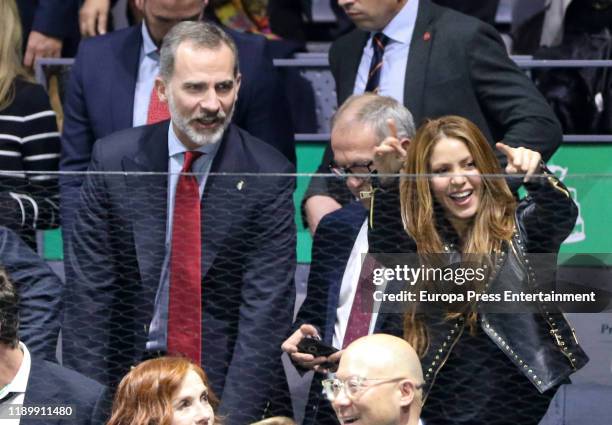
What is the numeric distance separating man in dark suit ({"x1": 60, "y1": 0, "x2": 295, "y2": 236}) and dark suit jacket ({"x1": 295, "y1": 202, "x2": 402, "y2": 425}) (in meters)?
0.94

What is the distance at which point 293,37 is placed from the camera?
7402 millimetres

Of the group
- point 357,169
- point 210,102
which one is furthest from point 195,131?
point 357,169

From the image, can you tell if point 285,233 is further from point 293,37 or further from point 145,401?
point 293,37

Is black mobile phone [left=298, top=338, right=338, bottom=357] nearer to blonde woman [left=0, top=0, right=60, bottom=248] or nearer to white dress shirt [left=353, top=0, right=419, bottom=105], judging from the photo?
white dress shirt [left=353, top=0, right=419, bottom=105]

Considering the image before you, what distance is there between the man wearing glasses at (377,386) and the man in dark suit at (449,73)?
1.10 metres

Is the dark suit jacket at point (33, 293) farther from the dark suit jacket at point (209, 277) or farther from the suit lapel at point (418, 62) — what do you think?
the suit lapel at point (418, 62)

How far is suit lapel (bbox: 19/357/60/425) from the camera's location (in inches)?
189

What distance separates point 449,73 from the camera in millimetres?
5637

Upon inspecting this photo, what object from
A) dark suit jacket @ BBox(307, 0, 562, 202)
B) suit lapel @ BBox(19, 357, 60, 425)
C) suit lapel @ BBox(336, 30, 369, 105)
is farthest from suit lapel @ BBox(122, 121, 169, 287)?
suit lapel @ BBox(336, 30, 369, 105)

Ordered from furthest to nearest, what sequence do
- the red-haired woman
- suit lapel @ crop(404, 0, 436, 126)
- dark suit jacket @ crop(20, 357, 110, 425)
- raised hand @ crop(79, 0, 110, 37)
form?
raised hand @ crop(79, 0, 110, 37), suit lapel @ crop(404, 0, 436, 126), dark suit jacket @ crop(20, 357, 110, 425), the red-haired woman

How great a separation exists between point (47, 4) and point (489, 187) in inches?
117

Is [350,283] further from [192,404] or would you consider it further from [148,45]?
[148,45]

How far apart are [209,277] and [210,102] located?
2.24 ft

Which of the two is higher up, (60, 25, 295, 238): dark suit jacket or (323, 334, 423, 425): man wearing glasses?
(60, 25, 295, 238): dark suit jacket
